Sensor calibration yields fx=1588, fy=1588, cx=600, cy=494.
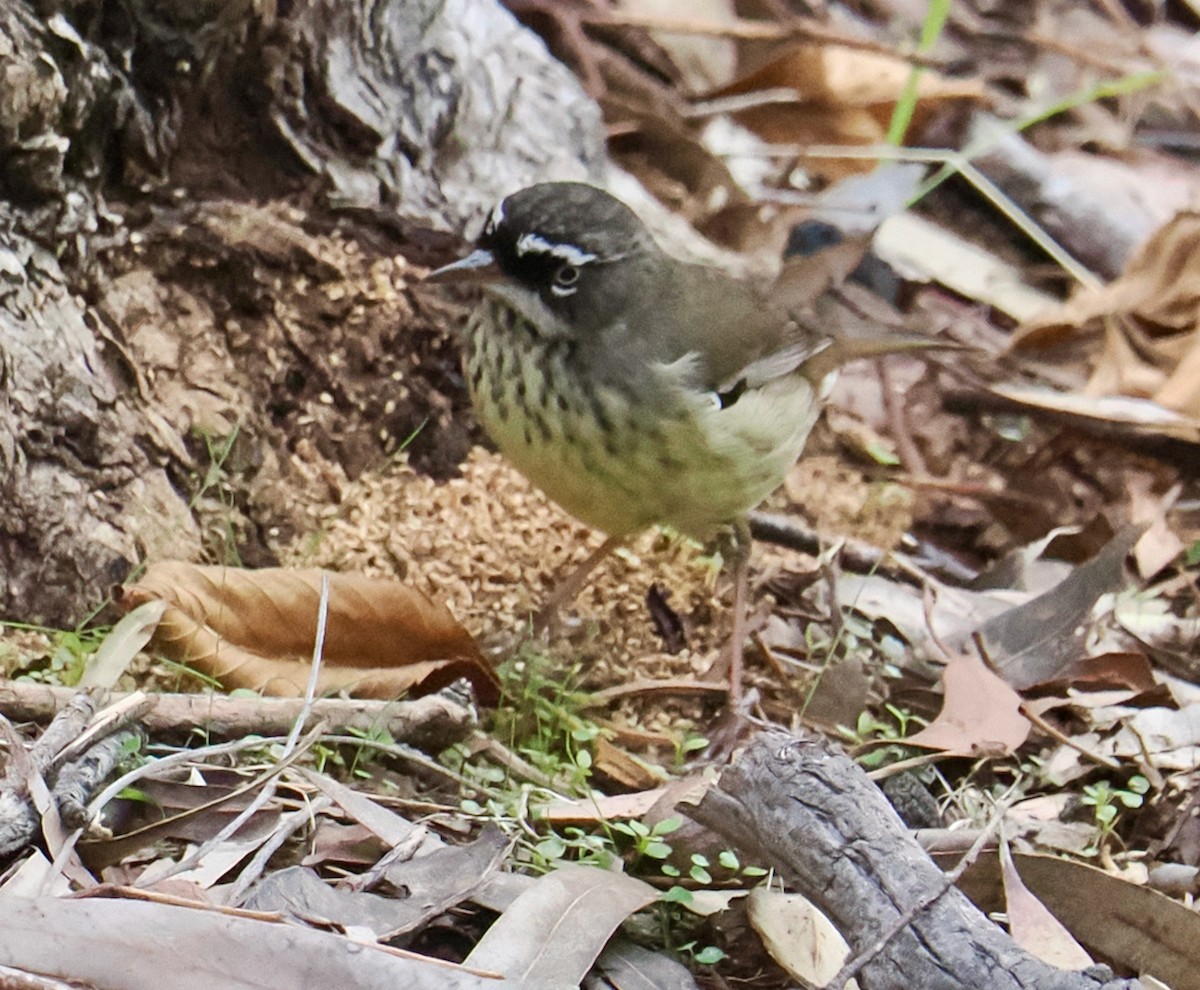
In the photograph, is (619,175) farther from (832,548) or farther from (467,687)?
(467,687)

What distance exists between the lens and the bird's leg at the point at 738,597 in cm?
385

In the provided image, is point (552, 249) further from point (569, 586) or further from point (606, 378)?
point (569, 586)

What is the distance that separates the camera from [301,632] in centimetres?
345

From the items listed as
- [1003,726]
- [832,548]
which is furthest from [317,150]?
[1003,726]

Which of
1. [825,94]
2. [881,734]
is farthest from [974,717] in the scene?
[825,94]

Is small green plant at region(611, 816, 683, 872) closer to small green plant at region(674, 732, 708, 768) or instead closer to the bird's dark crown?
small green plant at region(674, 732, 708, 768)

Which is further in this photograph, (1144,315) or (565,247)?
(1144,315)

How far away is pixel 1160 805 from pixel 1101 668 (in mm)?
553

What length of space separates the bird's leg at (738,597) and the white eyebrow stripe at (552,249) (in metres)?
0.82

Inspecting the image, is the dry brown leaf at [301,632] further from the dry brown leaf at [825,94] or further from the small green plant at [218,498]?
the dry brown leaf at [825,94]

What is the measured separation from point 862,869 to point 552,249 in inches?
73.0

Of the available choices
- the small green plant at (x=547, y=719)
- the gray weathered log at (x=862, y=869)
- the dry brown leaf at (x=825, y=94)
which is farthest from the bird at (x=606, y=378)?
the dry brown leaf at (x=825, y=94)

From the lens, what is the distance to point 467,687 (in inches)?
138

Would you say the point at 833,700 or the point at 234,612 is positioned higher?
the point at 234,612
